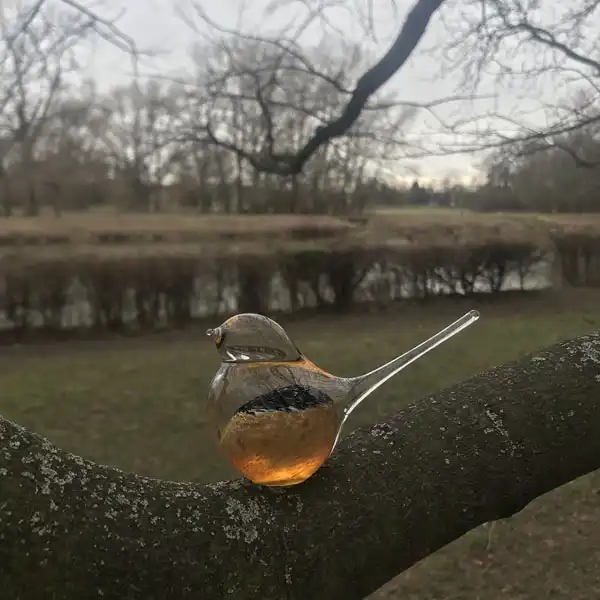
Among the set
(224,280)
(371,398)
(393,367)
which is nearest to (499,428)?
(393,367)

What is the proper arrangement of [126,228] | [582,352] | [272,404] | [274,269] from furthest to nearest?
[274,269] < [126,228] < [582,352] < [272,404]

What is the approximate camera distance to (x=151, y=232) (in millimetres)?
6805

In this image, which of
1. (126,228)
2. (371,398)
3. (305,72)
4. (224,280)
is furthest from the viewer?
(224,280)

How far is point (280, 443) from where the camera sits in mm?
862

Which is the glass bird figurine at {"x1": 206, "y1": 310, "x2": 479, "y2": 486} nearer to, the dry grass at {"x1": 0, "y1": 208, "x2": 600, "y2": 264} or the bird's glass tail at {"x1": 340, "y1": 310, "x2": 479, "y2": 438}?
the bird's glass tail at {"x1": 340, "y1": 310, "x2": 479, "y2": 438}

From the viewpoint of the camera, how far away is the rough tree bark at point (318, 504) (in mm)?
684

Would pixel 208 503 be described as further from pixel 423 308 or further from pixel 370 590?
pixel 423 308

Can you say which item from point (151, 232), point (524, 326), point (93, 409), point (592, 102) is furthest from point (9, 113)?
point (524, 326)

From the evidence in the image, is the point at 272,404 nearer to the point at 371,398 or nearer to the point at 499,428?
the point at 499,428

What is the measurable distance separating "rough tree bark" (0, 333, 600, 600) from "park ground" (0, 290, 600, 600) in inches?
71.1

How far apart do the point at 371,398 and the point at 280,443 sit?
394 cm

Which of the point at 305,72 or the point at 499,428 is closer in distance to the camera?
the point at 499,428

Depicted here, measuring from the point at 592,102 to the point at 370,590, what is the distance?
4.65 metres

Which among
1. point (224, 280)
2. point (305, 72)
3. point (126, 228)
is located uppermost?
point (305, 72)
